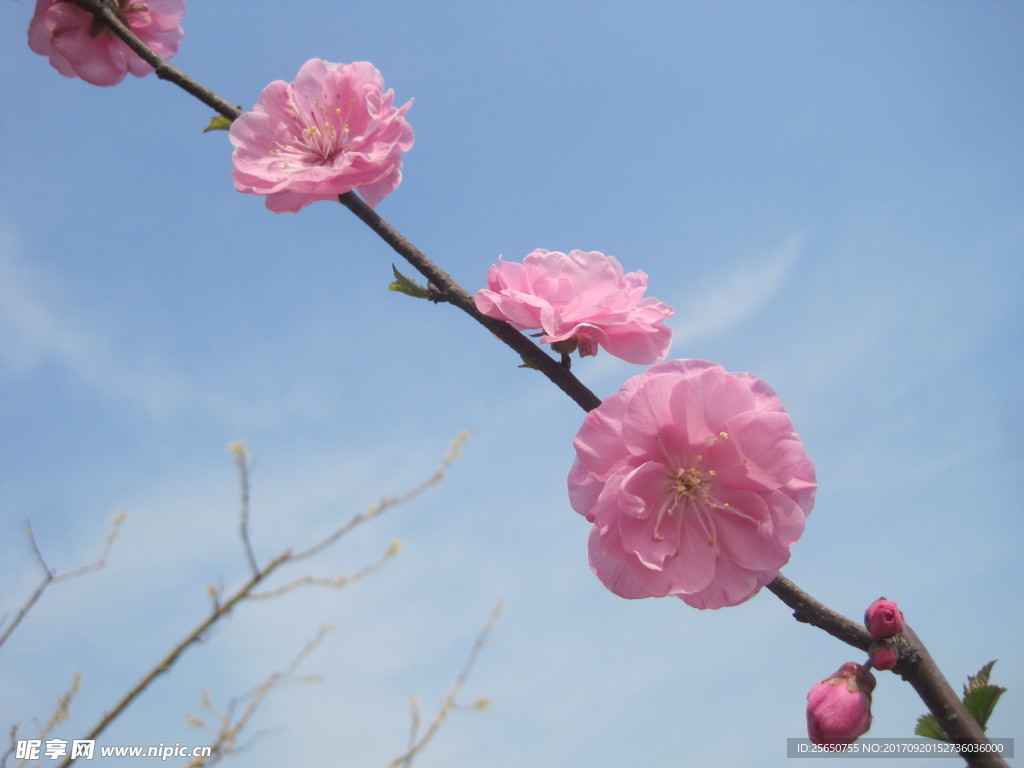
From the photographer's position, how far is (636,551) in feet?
3.55

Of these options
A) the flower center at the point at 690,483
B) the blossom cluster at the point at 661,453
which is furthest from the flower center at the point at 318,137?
the flower center at the point at 690,483

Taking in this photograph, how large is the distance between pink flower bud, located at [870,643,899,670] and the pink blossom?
0.58m

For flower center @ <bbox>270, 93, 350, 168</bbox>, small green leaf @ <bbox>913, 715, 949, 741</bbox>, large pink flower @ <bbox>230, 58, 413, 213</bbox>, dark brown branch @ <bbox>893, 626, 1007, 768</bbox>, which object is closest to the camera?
dark brown branch @ <bbox>893, 626, 1007, 768</bbox>

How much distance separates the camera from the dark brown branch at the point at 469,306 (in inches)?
45.1

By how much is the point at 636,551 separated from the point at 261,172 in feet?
3.29

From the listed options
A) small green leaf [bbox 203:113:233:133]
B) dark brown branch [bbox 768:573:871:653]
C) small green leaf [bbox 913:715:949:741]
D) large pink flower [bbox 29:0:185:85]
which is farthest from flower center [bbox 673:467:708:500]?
large pink flower [bbox 29:0:185:85]

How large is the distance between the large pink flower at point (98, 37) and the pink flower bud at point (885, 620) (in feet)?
6.20

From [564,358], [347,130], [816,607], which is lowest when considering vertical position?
[816,607]

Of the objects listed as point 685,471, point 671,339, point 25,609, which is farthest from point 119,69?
point 685,471

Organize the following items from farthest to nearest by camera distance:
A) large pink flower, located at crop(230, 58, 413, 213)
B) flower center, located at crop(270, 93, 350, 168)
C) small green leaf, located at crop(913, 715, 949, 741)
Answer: flower center, located at crop(270, 93, 350, 168) → large pink flower, located at crop(230, 58, 413, 213) → small green leaf, located at crop(913, 715, 949, 741)

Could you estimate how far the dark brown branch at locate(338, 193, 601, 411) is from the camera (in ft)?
3.76

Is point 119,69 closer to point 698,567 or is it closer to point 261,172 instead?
point 261,172

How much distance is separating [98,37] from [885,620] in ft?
6.51

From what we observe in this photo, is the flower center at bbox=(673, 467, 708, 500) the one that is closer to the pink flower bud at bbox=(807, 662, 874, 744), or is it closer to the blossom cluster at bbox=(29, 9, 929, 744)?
the blossom cluster at bbox=(29, 9, 929, 744)
